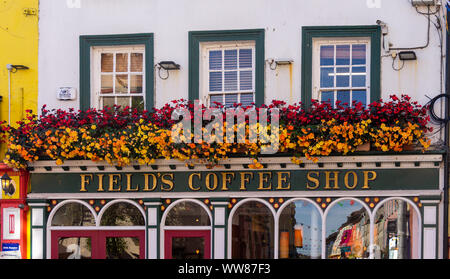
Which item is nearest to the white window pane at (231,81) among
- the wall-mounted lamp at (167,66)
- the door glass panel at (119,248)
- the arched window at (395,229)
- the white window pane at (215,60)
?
the white window pane at (215,60)

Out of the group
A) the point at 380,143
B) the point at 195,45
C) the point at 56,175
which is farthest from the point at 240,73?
the point at 56,175

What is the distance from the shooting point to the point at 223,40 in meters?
12.4

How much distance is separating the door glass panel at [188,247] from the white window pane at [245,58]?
3.03 m

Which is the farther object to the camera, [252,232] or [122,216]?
[122,216]

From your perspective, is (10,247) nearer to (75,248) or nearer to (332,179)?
(75,248)

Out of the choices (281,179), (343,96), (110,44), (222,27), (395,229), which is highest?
(222,27)

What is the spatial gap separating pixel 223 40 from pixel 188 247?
3.56m

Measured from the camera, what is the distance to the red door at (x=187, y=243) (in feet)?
40.1

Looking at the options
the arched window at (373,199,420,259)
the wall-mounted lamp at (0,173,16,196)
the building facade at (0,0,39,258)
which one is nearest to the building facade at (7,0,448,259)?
the arched window at (373,199,420,259)

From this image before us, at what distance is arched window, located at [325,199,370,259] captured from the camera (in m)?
11.8

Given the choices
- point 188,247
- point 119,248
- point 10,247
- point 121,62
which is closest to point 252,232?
point 188,247

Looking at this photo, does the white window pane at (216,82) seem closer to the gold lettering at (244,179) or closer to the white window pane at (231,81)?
the white window pane at (231,81)

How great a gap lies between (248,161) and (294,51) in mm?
2026

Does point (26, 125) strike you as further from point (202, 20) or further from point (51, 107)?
point (202, 20)
